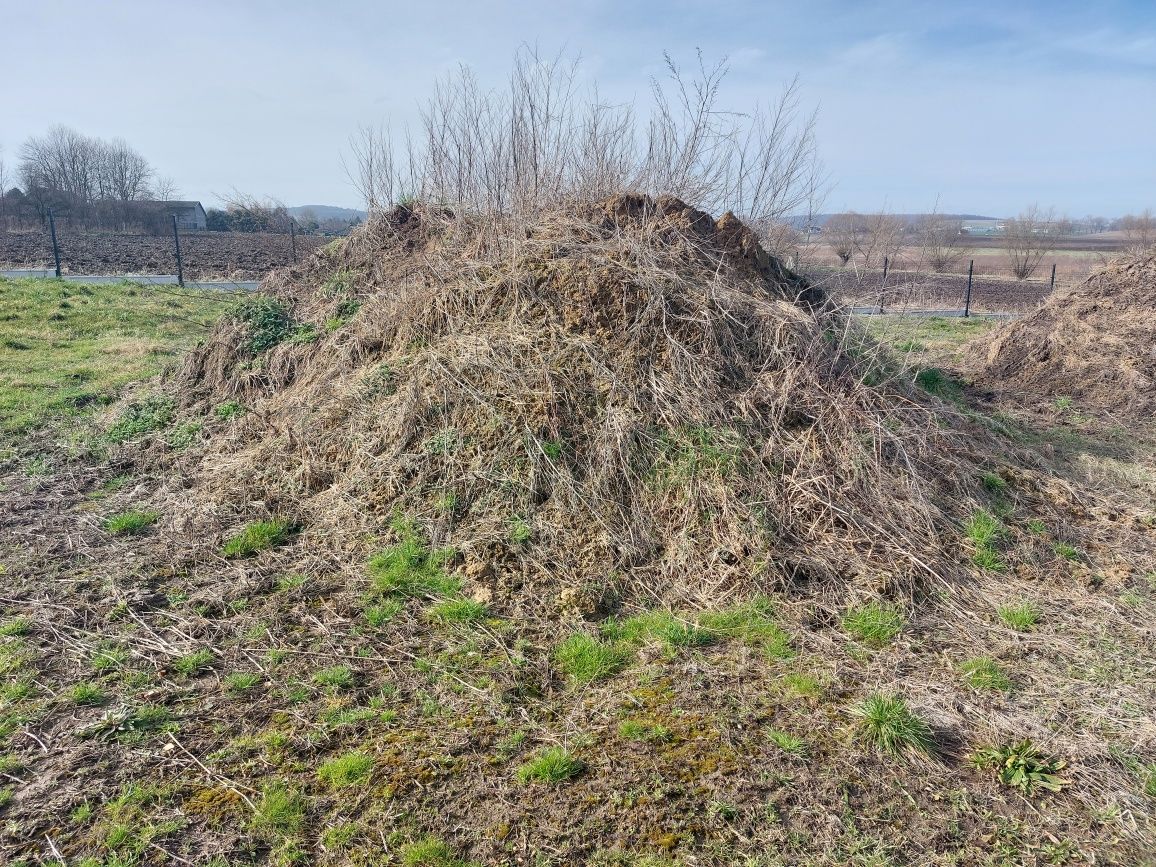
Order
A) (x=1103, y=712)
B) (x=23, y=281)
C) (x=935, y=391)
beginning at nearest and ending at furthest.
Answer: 1. (x=1103, y=712)
2. (x=935, y=391)
3. (x=23, y=281)

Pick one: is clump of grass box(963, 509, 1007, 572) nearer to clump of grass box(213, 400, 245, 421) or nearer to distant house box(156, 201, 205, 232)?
clump of grass box(213, 400, 245, 421)

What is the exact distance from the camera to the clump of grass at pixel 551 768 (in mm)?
2783

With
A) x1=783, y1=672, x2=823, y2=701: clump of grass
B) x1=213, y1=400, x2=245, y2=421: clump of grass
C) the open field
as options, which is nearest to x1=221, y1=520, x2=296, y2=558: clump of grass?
x1=213, y1=400, x2=245, y2=421: clump of grass

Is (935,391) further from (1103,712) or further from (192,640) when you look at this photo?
(192,640)

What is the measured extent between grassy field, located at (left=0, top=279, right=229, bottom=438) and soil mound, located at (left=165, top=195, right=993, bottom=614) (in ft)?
7.71

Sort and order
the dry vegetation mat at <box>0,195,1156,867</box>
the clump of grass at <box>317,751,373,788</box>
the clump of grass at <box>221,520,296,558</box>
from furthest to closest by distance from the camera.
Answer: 1. the clump of grass at <box>221,520,296,558</box>
2. the clump of grass at <box>317,751,373,788</box>
3. the dry vegetation mat at <box>0,195,1156,867</box>

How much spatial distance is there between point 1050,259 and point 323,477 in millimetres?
41720

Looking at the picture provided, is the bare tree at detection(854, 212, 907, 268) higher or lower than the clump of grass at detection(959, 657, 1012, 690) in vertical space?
higher

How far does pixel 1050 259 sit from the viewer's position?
36031 millimetres

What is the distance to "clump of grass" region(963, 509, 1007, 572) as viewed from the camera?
444 centimetres

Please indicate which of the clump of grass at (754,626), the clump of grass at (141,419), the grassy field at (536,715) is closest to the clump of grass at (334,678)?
the grassy field at (536,715)

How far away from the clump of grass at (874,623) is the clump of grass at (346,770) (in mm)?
2604

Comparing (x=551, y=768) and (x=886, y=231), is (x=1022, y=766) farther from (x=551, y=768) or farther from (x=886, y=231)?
(x=886, y=231)

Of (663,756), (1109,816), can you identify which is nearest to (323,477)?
(663,756)
